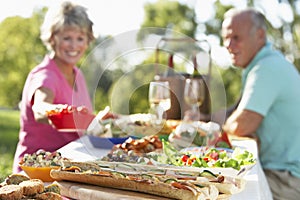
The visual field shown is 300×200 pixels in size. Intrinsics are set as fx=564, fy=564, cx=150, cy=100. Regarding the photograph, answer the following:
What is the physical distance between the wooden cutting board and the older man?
174cm

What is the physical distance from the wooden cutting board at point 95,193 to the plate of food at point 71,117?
71cm

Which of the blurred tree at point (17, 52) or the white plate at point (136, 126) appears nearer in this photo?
the white plate at point (136, 126)

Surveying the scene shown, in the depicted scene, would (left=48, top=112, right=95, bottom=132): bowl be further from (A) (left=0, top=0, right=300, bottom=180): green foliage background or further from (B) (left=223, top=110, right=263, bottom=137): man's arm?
(A) (left=0, top=0, right=300, bottom=180): green foliage background

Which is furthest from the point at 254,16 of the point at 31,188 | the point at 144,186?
the point at 31,188

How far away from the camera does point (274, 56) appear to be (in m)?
3.25

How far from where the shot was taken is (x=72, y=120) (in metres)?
2.19

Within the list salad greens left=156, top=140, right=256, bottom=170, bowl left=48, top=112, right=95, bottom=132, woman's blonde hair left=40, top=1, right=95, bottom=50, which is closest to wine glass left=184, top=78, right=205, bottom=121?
salad greens left=156, top=140, right=256, bottom=170

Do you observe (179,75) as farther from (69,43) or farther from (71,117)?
(71,117)

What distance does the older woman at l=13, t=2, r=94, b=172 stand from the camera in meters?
2.65

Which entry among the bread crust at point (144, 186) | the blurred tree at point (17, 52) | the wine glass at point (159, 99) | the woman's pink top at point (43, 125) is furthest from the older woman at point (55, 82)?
the blurred tree at point (17, 52)

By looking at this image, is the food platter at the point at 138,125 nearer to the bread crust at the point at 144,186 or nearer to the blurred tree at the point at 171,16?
the bread crust at the point at 144,186

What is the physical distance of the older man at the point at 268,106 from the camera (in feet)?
10.0

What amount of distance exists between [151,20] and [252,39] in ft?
39.1

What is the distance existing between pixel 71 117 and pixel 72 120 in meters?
0.02
